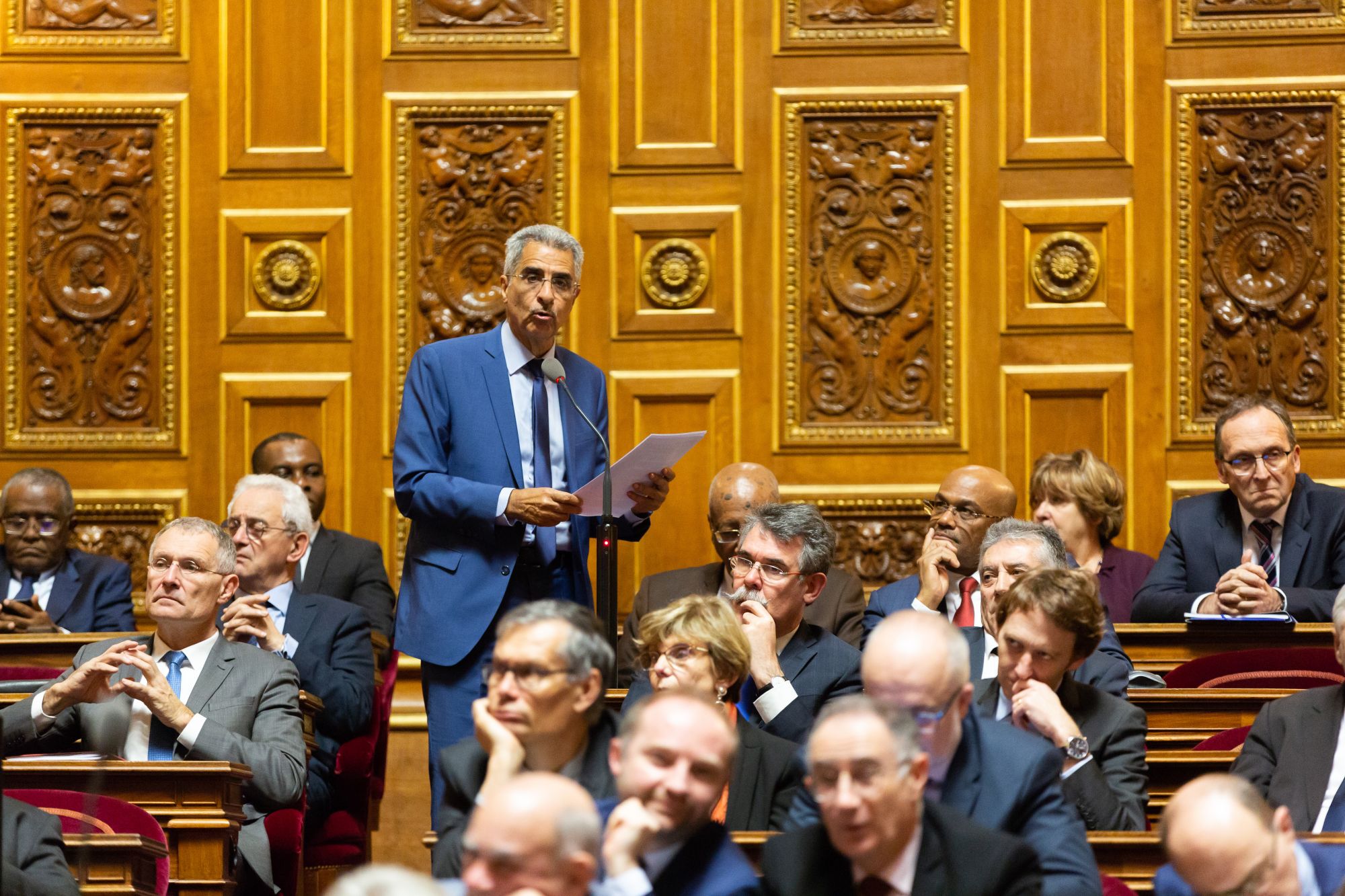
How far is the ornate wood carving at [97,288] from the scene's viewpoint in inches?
217

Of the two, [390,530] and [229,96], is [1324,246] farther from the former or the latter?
[229,96]

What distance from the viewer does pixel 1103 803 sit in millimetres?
2859

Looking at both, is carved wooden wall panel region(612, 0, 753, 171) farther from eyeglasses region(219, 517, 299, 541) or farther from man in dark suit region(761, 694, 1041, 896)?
man in dark suit region(761, 694, 1041, 896)


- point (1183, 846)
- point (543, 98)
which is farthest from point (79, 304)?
point (1183, 846)

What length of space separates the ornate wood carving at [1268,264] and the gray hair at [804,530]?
2.23 meters

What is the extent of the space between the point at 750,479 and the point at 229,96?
92.4 inches

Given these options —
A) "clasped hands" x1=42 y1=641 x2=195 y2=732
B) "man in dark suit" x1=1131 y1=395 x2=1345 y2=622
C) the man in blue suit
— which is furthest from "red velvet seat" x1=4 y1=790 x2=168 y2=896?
"man in dark suit" x1=1131 y1=395 x2=1345 y2=622

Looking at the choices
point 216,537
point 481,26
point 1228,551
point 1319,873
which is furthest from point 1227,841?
point 481,26

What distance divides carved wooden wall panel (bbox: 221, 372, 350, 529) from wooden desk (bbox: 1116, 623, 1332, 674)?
8.55 ft

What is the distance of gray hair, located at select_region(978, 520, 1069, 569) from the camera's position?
3.48 metres

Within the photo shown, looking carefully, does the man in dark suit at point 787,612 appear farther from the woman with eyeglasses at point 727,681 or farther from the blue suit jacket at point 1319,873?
the blue suit jacket at point 1319,873

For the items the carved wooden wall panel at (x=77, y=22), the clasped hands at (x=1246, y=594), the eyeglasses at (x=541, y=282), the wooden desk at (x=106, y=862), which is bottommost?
the wooden desk at (x=106, y=862)

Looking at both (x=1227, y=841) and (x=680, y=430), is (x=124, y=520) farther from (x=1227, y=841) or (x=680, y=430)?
(x=1227, y=841)

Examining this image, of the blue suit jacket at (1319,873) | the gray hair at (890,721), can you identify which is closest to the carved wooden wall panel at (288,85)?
the gray hair at (890,721)
